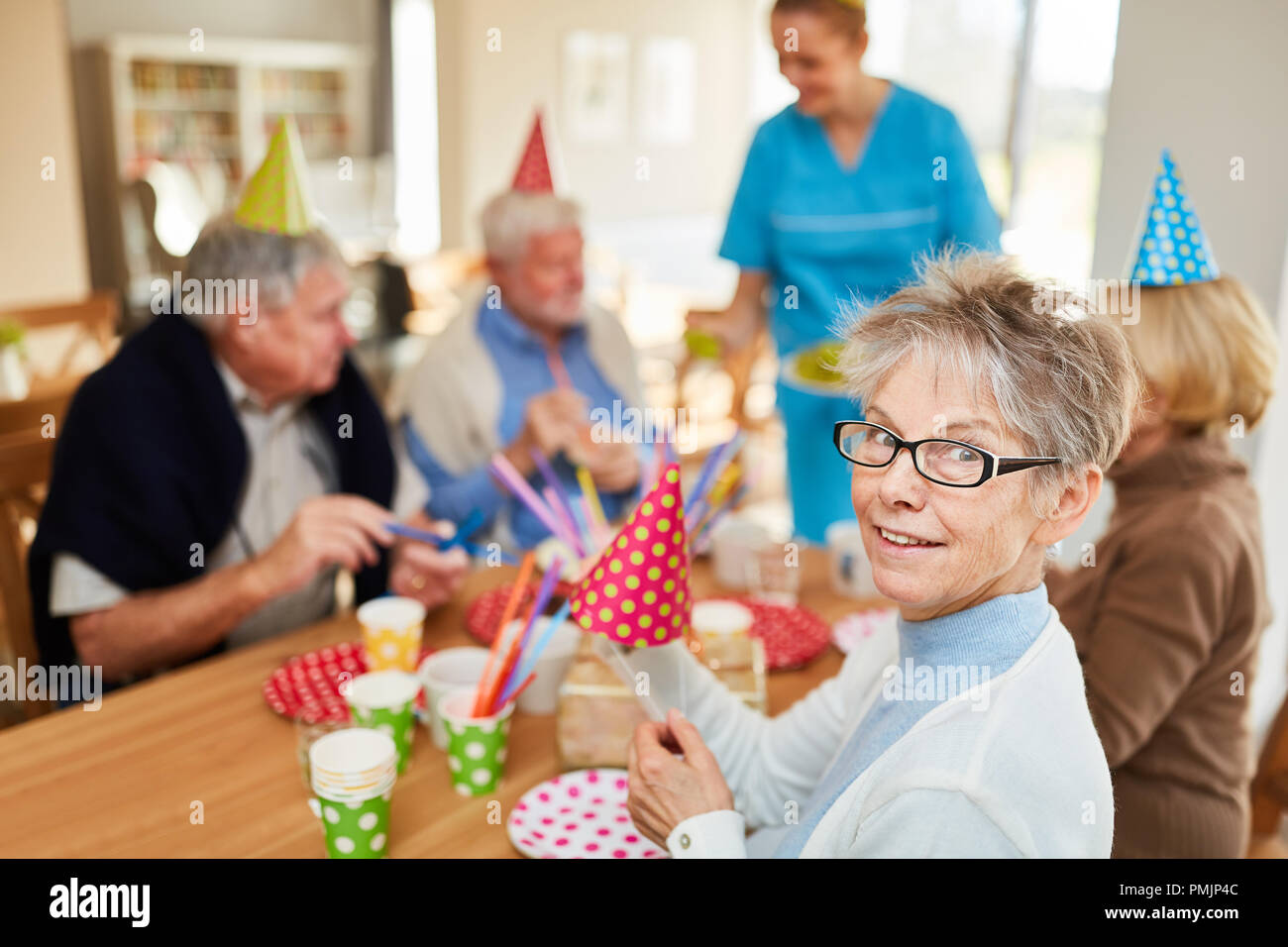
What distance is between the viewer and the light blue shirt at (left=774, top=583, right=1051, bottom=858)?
0.90 metres

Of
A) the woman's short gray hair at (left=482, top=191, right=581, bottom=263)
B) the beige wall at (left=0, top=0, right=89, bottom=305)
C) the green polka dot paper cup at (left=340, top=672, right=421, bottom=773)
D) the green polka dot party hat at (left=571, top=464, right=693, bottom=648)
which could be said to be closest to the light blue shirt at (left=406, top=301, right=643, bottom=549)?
the woman's short gray hair at (left=482, top=191, right=581, bottom=263)

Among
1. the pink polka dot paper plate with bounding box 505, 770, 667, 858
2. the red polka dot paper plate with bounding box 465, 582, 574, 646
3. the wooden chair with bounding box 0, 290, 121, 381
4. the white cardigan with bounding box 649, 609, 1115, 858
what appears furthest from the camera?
the wooden chair with bounding box 0, 290, 121, 381

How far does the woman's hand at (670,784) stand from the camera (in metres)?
0.98

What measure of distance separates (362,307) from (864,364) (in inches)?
185

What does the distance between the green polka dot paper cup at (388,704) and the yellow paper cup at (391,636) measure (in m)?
0.11

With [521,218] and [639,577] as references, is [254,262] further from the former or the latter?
[639,577]

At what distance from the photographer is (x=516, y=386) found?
230 centimetres

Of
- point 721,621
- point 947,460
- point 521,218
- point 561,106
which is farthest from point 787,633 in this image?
point 561,106

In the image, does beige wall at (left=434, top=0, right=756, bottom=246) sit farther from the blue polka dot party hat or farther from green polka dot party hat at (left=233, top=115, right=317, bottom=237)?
the blue polka dot party hat

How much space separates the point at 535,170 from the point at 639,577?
1457 millimetres

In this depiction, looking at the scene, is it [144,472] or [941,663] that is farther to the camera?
[144,472]

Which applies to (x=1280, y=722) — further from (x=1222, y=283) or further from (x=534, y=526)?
(x=534, y=526)

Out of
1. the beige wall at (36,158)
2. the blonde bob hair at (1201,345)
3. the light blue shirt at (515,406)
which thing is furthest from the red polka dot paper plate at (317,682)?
the beige wall at (36,158)

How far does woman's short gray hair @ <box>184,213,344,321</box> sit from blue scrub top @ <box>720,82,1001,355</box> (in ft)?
3.51
